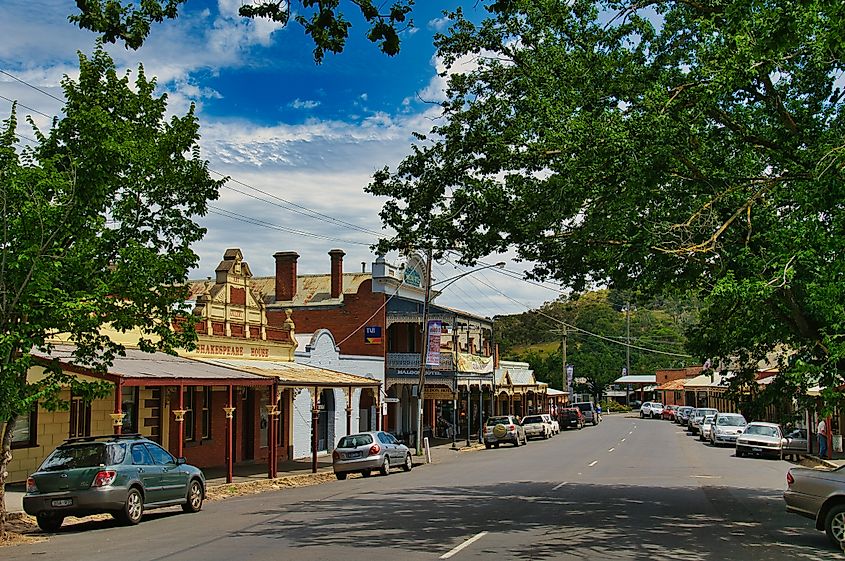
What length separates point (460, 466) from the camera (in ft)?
111

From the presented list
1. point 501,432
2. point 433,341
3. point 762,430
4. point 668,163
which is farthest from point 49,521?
point 501,432

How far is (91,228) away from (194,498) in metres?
6.21

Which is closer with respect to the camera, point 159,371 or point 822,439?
point 159,371

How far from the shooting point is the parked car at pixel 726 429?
151 ft

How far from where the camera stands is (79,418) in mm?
24312

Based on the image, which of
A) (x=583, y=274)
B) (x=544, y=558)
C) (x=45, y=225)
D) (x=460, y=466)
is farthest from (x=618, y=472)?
(x=45, y=225)

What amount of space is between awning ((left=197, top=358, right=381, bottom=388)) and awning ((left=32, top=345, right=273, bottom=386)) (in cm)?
83

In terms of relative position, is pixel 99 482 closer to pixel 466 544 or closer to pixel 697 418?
pixel 466 544

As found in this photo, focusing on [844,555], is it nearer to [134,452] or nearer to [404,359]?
[134,452]

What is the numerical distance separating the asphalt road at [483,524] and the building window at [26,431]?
5427 millimetres

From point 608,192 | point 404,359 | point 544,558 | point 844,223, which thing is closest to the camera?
point 544,558

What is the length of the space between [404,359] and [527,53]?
102 feet

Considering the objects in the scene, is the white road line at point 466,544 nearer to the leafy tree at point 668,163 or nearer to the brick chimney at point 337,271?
the leafy tree at point 668,163

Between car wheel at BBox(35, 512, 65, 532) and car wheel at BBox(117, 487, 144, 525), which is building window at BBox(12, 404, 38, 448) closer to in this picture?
car wheel at BBox(35, 512, 65, 532)
